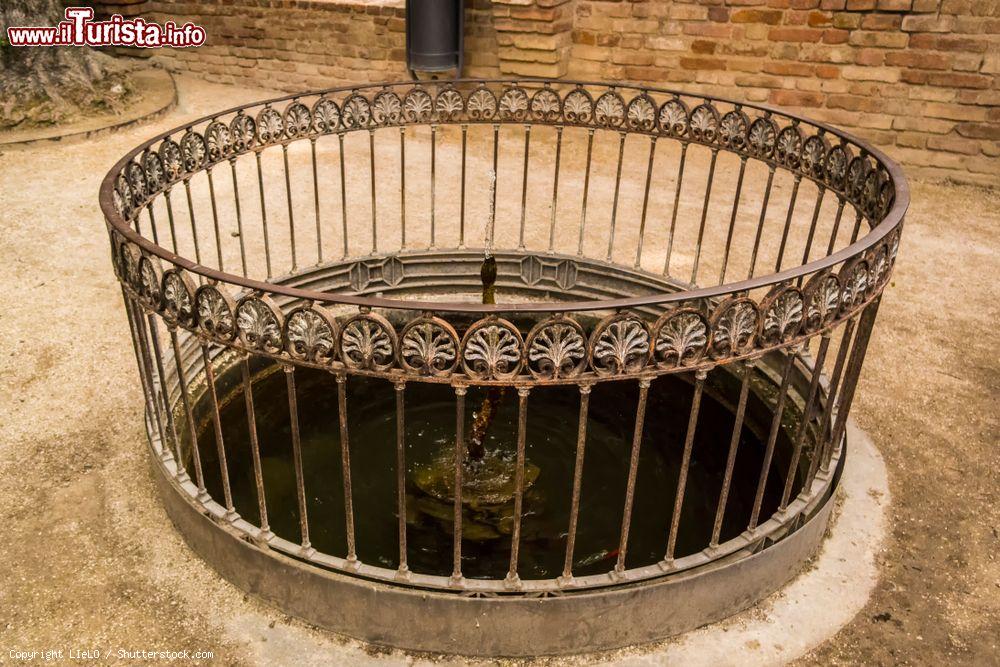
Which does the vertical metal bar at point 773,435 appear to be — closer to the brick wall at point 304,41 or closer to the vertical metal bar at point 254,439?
the vertical metal bar at point 254,439

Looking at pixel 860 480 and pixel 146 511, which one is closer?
pixel 146 511

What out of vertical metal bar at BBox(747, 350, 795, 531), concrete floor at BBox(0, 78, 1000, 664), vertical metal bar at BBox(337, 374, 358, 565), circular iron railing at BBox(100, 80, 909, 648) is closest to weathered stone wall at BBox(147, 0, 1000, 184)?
circular iron railing at BBox(100, 80, 909, 648)

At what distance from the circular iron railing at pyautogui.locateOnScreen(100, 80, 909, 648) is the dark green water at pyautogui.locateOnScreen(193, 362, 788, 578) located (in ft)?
0.54

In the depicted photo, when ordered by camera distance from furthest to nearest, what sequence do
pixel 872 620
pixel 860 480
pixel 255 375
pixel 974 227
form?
pixel 974 227, pixel 255 375, pixel 860 480, pixel 872 620

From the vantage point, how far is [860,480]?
3.92m

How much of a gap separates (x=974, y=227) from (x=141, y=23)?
9.75m

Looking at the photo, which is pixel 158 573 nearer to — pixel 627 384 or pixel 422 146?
pixel 627 384

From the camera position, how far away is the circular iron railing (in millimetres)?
2613

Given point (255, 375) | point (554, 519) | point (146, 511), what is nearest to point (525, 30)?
point (255, 375)

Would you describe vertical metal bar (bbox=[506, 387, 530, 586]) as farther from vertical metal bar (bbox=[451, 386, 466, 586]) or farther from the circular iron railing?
vertical metal bar (bbox=[451, 386, 466, 586])

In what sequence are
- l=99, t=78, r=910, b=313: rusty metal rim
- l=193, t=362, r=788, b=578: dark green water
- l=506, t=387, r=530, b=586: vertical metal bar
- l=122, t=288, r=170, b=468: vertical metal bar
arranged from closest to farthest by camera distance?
l=99, t=78, r=910, b=313: rusty metal rim → l=506, t=387, r=530, b=586: vertical metal bar → l=122, t=288, r=170, b=468: vertical metal bar → l=193, t=362, r=788, b=578: dark green water

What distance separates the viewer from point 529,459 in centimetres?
466

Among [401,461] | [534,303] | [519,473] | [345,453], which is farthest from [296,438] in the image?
[534,303]

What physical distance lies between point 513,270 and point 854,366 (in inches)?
107
